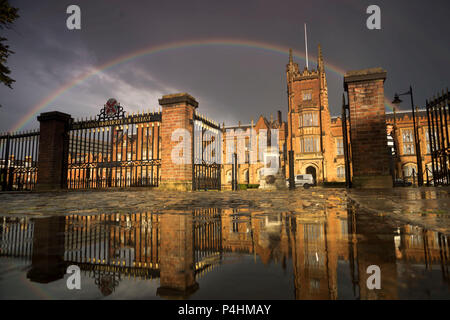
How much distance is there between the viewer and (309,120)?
1278 inches

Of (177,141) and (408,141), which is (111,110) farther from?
(408,141)

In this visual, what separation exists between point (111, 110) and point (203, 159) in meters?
4.83

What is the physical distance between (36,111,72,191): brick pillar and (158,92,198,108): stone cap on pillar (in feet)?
18.4

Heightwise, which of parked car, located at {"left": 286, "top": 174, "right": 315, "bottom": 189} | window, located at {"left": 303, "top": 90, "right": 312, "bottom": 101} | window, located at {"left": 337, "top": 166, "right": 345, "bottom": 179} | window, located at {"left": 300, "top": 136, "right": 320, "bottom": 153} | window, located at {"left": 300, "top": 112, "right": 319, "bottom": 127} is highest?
window, located at {"left": 303, "top": 90, "right": 312, "bottom": 101}

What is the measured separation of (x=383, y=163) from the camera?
6855 millimetres

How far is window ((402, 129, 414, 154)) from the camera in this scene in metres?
32.8

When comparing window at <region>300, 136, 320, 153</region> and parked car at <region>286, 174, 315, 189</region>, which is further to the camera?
A: window at <region>300, 136, 320, 153</region>

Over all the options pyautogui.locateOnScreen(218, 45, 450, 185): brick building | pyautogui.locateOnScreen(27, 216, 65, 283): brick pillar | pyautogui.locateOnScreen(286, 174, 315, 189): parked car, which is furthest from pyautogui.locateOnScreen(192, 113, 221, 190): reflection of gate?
pyautogui.locateOnScreen(218, 45, 450, 185): brick building

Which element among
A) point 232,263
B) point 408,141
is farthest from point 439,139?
point 408,141

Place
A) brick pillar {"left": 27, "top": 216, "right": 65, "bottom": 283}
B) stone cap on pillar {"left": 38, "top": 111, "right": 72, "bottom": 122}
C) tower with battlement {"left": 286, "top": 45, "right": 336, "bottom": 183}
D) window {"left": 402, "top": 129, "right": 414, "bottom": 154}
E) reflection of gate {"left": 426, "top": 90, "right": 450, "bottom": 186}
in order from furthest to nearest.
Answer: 1. window {"left": 402, "top": 129, "right": 414, "bottom": 154}
2. tower with battlement {"left": 286, "top": 45, "right": 336, "bottom": 183}
3. stone cap on pillar {"left": 38, "top": 111, "right": 72, "bottom": 122}
4. reflection of gate {"left": 426, "top": 90, "right": 450, "bottom": 186}
5. brick pillar {"left": 27, "top": 216, "right": 65, "bottom": 283}

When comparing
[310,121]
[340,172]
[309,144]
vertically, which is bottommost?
[340,172]

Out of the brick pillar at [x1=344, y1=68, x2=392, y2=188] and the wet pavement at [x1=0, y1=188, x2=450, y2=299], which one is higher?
the brick pillar at [x1=344, y1=68, x2=392, y2=188]

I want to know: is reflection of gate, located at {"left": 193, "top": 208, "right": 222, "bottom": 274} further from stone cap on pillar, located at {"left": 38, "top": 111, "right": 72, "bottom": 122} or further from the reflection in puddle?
stone cap on pillar, located at {"left": 38, "top": 111, "right": 72, "bottom": 122}
